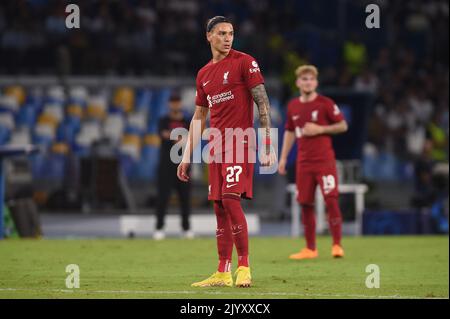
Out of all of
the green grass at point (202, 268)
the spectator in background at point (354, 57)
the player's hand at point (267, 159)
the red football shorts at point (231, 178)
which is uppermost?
the spectator in background at point (354, 57)

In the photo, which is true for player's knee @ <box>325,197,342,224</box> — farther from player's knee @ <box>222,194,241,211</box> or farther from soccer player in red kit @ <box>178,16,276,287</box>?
player's knee @ <box>222,194,241,211</box>

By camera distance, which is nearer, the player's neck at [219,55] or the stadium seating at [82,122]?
the player's neck at [219,55]

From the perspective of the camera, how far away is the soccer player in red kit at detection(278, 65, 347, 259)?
1450cm

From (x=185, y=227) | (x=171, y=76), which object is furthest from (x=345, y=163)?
(x=171, y=76)

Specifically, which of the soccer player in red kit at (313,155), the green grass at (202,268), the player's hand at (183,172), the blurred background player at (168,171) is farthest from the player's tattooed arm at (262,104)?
the blurred background player at (168,171)

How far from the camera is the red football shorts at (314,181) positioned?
47.6 ft

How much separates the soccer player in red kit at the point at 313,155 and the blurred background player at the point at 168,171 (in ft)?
11.7

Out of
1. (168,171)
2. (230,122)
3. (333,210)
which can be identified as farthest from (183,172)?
(168,171)

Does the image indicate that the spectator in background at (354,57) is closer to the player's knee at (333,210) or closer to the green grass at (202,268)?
the green grass at (202,268)

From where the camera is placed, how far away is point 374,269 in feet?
40.2

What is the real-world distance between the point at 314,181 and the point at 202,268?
2612 mm

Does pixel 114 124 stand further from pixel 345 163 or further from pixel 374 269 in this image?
pixel 374 269

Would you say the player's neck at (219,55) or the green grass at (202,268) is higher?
the player's neck at (219,55)

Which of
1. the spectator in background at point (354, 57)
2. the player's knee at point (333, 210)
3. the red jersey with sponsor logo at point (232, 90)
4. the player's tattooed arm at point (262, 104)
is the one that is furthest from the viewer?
the spectator in background at point (354, 57)
